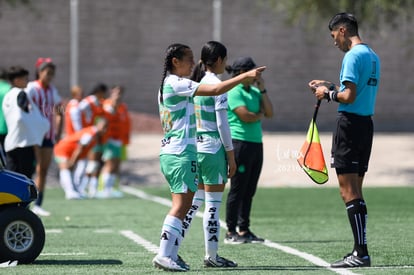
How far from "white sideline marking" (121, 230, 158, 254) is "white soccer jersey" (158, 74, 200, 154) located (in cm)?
212

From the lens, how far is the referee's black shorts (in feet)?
31.5

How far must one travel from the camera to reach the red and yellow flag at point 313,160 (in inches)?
387

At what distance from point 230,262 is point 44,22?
32.7m

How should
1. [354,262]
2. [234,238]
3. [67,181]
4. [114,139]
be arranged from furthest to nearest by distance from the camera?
[114,139], [67,181], [234,238], [354,262]

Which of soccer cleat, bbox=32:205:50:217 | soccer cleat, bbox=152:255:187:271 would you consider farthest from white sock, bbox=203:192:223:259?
soccer cleat, bbox=32:205:50:217

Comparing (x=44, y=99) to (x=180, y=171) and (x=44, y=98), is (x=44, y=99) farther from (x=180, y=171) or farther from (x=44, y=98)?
(x=180, y=171)

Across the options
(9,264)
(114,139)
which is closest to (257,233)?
(9,264)

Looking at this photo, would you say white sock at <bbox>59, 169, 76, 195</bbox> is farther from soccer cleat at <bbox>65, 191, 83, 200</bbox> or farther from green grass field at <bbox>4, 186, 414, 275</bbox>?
green grass field at <bbox>4, 186, 414, 275</bbox>

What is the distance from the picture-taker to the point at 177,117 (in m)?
9.40

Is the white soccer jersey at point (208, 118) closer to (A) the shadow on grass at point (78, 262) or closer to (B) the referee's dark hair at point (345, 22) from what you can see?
(B) the referee's dark hair at point (345, 22)

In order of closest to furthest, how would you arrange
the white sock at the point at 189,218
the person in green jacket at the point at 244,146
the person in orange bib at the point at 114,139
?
the white sock at the point at 189,218 → the person in green jacket at the point at 244,146 → the person in orange bib at the point at 114,139

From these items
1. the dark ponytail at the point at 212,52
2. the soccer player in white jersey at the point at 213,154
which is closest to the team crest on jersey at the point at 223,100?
the soccer player in white jersey at the point at 213,154

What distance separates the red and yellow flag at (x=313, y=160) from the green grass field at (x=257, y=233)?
811 mm

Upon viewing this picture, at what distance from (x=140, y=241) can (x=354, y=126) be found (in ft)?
12.0
